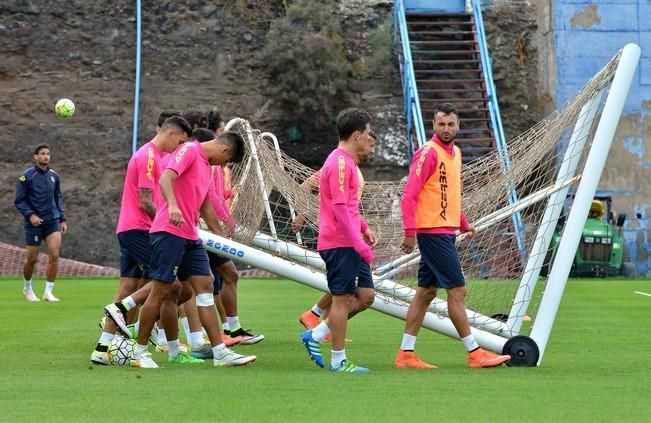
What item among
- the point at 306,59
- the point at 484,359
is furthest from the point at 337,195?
the point at 306,59

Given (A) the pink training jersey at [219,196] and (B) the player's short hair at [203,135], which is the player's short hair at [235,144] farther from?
(A) the pink training jersey at [219,196]

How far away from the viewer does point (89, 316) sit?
16.4 m

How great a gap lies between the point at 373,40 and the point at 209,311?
23.7 m

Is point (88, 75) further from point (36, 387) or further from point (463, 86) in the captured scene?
point (36, 387)

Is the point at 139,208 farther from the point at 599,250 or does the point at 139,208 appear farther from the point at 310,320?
the point at 599,250

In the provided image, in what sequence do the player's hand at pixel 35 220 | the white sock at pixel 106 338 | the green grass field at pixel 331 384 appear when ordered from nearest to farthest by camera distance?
Answer: the green grass field at pixel 331 384
the white sock at pixel 106 338
the player's hand at pixel 35 220

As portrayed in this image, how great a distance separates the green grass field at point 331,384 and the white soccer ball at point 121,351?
0.83 feet

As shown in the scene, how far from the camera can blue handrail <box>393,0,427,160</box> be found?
1204 inches

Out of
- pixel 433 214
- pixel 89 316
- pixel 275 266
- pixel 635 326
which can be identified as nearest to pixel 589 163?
pixel 433 214

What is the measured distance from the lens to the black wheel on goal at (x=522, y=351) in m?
10.4

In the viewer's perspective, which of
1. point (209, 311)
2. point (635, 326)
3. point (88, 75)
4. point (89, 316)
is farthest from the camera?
point (88, 75)

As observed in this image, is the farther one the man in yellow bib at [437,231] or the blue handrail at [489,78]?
the blue handrail at [489,78]

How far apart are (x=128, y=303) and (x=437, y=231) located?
2666mm

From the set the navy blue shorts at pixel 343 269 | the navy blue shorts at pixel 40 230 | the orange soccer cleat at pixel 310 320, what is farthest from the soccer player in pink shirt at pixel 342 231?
the navy blue shorts at pixel 40 230
